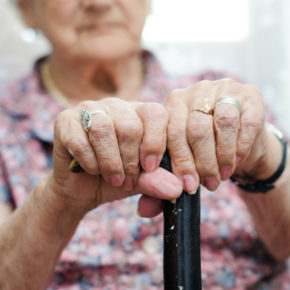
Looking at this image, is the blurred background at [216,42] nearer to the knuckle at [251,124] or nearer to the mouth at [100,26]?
the mouth at [100,26]

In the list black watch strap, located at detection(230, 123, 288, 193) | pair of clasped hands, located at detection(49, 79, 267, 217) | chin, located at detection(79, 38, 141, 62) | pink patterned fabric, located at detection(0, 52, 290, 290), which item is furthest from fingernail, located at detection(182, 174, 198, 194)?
chin, located at detection(79, 38, 141, 62)

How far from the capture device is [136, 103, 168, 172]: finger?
2.05 ft

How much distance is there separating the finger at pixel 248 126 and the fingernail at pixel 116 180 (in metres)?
0.18

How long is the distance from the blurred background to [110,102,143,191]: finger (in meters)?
1.06

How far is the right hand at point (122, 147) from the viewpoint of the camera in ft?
2.03

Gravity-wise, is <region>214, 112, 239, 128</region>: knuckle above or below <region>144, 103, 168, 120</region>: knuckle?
below

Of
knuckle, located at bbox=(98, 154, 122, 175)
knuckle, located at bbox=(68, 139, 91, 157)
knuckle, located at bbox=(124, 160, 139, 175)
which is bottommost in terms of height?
knuckle, located at bbox=(124, 160, 139, 175)

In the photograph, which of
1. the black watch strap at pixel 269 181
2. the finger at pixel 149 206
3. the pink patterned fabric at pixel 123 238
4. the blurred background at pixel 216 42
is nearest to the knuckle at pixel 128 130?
the finger at pixel 149 206

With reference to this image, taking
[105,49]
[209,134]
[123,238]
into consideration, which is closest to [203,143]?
[209,134]

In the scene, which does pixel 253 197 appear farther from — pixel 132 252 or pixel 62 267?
pixel 62 267

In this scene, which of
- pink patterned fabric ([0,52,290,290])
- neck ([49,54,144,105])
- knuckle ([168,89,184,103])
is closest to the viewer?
knuckle ([168,89,184,103])

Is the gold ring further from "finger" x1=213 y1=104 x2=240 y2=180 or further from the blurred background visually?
the blurred background

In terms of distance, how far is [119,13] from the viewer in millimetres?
1160

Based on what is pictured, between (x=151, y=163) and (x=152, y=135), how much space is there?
0.13 ft
